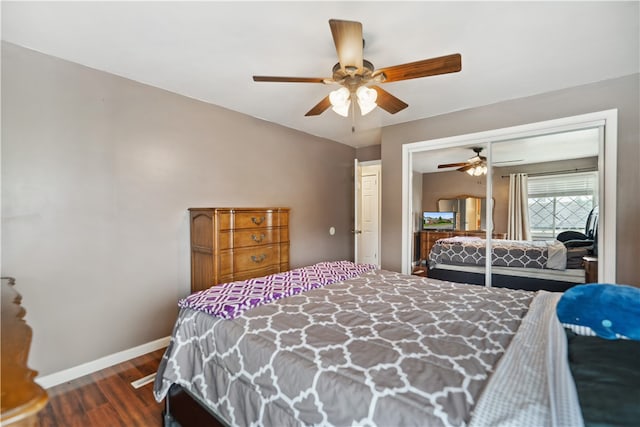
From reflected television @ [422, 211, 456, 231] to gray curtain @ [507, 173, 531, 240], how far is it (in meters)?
0.61

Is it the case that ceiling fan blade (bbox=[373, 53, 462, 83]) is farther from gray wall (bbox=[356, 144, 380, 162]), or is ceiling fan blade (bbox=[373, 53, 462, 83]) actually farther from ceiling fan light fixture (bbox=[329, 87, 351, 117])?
gray wall (bbox=[356, 144, 380, 162])

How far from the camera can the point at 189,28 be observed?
186 centimetres

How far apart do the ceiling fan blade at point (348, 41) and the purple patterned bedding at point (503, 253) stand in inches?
98.4

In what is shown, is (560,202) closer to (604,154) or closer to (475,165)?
(604,154)

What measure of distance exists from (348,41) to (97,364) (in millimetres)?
2992

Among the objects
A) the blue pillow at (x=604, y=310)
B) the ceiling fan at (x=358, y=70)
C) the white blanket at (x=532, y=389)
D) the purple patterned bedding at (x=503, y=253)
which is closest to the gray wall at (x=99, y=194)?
the ceiling fan at (x=358, y=70)

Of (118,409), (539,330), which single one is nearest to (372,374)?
(539,330)

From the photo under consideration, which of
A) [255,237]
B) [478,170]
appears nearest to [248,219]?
[255,237]

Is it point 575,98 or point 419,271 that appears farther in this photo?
point 419,271

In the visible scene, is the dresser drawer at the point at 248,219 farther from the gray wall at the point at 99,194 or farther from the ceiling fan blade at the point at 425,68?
the ceiling fan blade at the point at 425,68

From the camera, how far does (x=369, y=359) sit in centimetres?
106

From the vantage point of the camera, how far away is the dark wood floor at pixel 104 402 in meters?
1.75

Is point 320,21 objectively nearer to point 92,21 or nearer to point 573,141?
point 92,21

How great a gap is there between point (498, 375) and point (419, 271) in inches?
118
